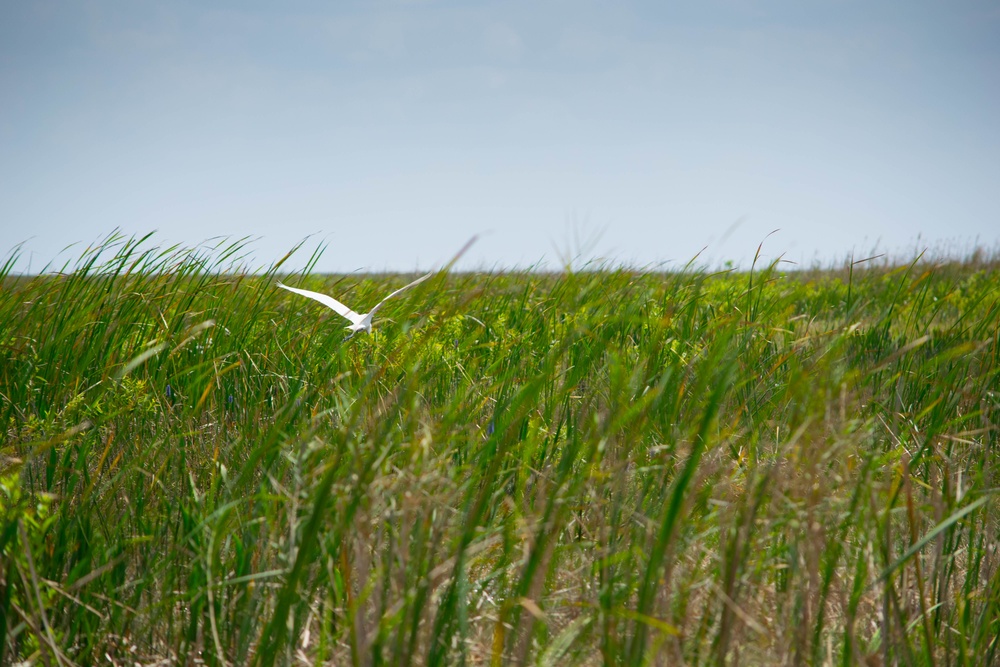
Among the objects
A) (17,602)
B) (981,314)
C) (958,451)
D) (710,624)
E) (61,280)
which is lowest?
(17,602)

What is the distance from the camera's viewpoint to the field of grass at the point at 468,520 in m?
1.03

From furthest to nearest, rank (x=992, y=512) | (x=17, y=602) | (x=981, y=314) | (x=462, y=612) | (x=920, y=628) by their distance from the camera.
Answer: (x=981, y=314) → (x=992, y=512) → (x=920, y=628) → (x=17, y=602) → (x=462, y=612)

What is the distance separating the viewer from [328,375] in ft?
7.10

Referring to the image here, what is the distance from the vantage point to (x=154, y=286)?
8.43ft

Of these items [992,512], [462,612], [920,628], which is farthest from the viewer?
[992,512]

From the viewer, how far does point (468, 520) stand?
1.00 m

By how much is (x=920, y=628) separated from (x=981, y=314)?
2.37 metres

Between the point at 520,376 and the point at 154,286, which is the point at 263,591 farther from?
the point at 154,286

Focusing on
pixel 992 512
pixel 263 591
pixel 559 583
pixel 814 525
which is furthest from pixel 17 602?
pixel 992 512

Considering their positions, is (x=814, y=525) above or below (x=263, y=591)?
above

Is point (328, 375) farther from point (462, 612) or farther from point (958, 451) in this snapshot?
point (958, 451)

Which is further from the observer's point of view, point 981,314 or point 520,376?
point 981,314

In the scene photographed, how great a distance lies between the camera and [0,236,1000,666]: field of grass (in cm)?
103

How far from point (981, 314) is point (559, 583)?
2.84 metres
